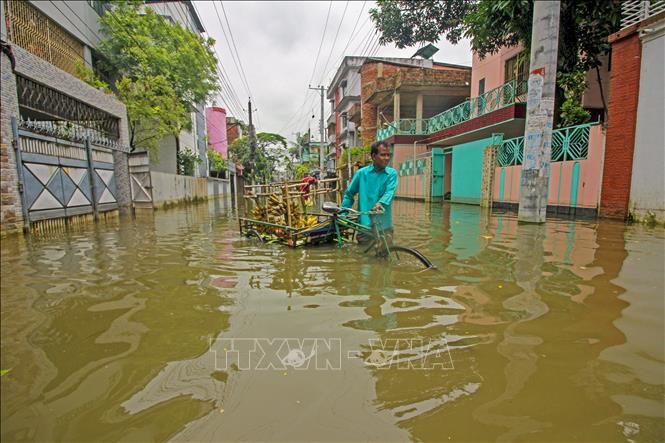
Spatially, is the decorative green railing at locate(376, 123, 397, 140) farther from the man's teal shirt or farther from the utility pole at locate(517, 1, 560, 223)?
the man's teal shirt

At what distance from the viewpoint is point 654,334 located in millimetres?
2467

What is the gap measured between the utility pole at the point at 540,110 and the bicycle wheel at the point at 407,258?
218 inches

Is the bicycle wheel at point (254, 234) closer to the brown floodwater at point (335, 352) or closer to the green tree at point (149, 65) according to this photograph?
the brown floodwater at point (335, 352)

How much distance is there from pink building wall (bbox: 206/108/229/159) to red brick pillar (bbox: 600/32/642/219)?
38.6 meters

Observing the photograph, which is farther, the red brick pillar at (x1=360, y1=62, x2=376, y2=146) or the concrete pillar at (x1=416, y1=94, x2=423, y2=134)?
the red brick pillar at (x1=360, y1=62, x2=376, y2=146)

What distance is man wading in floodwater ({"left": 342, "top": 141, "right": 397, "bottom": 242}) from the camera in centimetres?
452

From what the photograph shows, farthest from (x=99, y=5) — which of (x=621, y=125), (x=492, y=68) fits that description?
(x=621, y=125)

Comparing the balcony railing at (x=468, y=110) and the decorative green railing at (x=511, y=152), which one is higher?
the balcony railing at (x=468, y=110)

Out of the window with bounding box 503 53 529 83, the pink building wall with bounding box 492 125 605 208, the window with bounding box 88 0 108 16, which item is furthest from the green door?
the window with bounding box 88 0 108 16

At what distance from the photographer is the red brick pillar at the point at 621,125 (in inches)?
335

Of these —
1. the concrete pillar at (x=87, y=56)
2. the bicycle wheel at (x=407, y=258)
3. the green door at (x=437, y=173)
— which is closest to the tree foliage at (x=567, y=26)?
the green door at (x=437, y=173)

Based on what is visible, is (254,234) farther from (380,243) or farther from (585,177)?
(585,177)

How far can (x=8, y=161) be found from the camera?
304 inches

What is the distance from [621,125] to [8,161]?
14.6m
